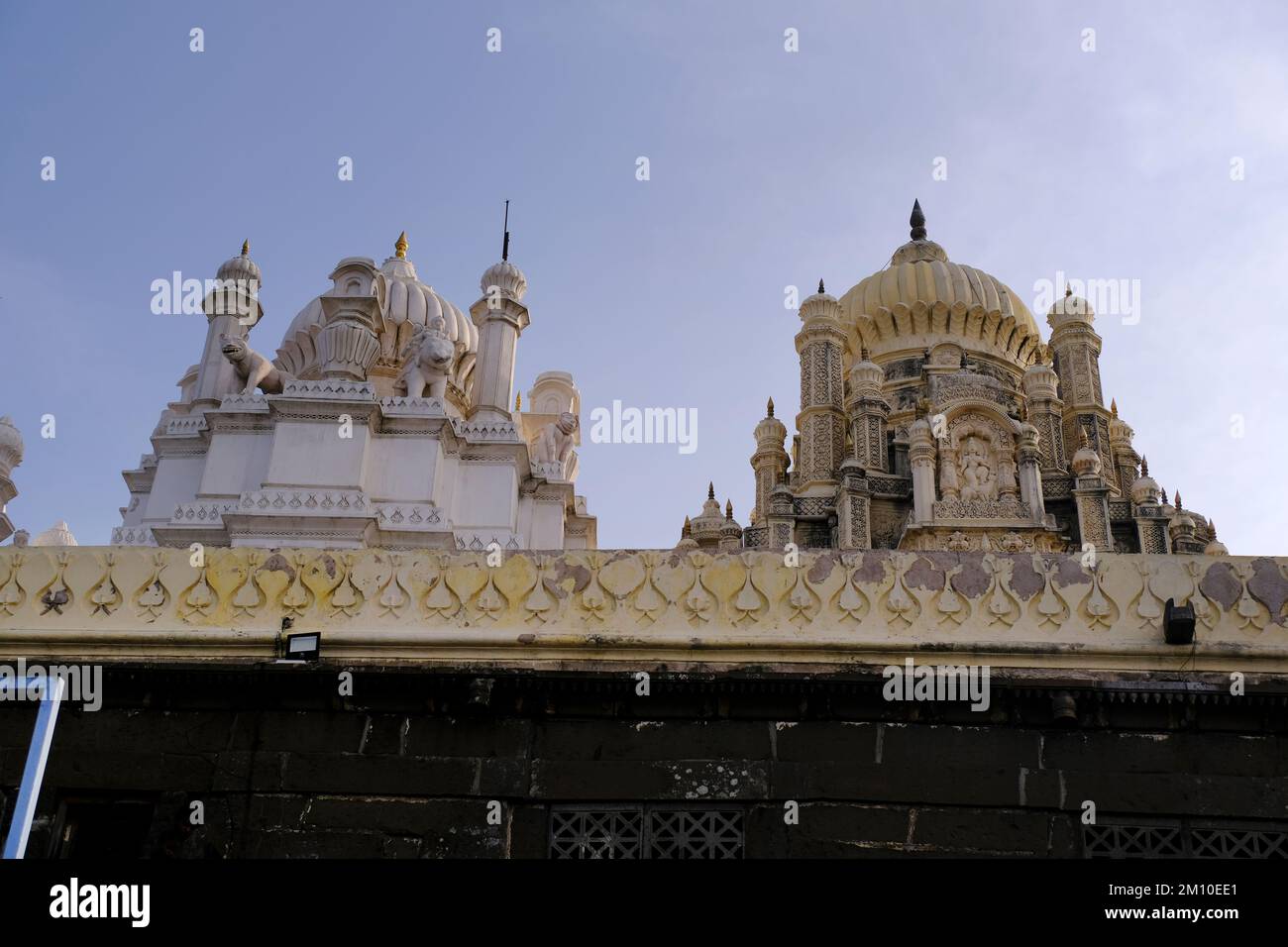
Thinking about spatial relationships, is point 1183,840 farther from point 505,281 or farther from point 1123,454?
point 1123,454

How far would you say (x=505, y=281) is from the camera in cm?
2003

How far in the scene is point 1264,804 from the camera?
6871mm

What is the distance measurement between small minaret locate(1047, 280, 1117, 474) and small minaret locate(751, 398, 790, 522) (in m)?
8.66

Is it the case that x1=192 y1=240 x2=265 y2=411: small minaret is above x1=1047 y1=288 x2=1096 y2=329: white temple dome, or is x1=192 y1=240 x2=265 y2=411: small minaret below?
below

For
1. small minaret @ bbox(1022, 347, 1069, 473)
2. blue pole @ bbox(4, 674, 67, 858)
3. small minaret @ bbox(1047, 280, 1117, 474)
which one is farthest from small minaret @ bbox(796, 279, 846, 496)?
blue pole @ bbox(4, 674, 67, 858)

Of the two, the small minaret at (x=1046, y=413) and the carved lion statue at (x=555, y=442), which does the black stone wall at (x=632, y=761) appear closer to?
the carved lion statue at (x=555, y=442)

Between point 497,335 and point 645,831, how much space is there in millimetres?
13349

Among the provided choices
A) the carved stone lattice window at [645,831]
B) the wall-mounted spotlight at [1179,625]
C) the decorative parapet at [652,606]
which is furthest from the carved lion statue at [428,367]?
the wall-mounted spotlight at [1179,625]

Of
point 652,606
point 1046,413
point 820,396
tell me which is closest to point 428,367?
point 652,606

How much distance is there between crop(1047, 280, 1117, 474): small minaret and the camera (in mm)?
39000

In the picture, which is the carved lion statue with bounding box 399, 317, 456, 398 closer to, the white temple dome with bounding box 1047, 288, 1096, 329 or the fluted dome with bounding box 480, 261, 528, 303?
the fluted dome with bounding box 480, 261, 528, 303

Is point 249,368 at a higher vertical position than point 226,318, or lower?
lower

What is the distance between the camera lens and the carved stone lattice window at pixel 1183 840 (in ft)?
22.3
